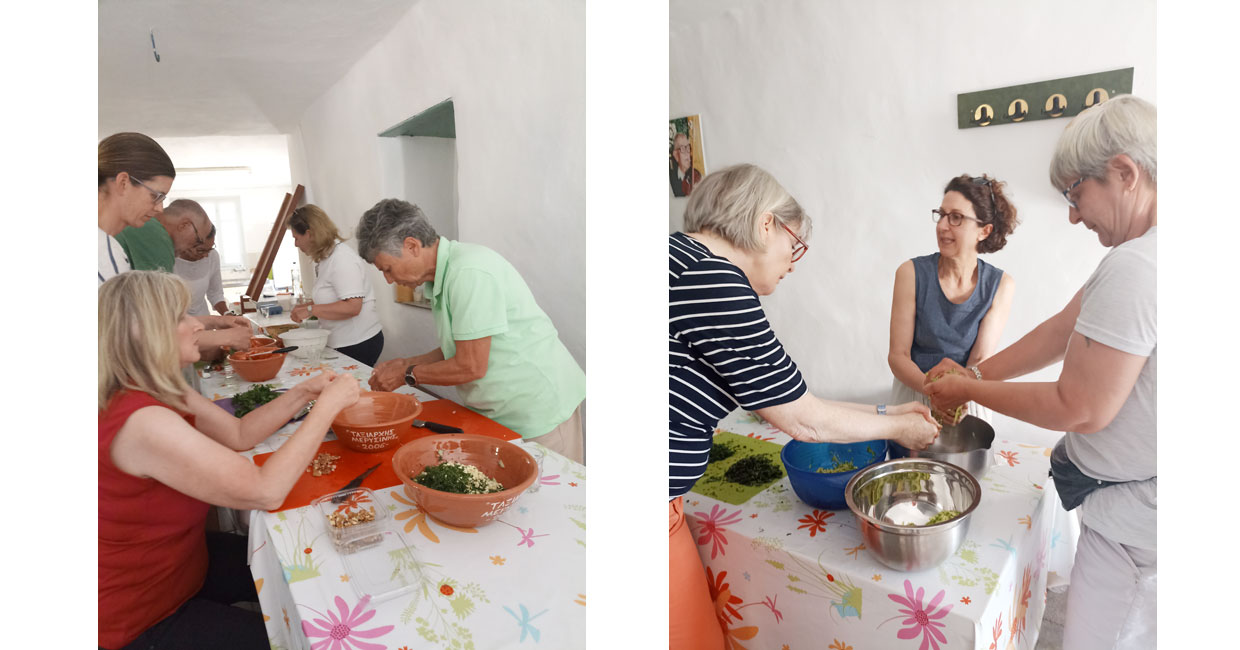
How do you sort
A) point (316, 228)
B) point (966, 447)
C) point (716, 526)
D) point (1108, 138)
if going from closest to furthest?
point (316, 228) → point (1108, 138) → point (966, 447) → point (716, 526)

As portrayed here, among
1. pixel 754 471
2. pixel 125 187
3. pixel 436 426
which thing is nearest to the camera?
pixel 125 187

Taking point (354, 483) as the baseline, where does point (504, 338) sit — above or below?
above

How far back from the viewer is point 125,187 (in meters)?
0.56

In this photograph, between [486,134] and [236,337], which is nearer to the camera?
[236,337]

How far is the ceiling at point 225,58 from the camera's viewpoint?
0.56 metres

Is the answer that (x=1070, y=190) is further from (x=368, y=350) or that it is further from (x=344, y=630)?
(x=344, y=630)

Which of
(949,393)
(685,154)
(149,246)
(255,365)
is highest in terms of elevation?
(685,154)

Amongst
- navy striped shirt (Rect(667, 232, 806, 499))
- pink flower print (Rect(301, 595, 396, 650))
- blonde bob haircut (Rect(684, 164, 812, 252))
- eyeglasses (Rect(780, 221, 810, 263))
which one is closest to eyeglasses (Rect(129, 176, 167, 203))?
pink flower print (Rect(301, 595, 396, 650))

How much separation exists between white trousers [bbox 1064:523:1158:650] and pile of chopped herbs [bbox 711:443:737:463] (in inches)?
25.3

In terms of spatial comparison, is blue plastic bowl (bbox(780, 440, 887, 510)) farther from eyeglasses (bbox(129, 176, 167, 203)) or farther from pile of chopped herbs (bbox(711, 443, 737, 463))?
eyeglasses (bbox(129, 176, 167, 203))

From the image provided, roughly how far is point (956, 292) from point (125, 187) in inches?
43.5

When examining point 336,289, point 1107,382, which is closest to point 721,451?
point 1107,382

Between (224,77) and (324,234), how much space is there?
0.18 meters

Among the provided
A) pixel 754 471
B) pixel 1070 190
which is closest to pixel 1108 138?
pixel 1070 190
